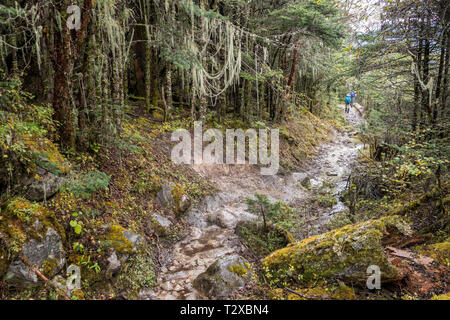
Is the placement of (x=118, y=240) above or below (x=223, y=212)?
above

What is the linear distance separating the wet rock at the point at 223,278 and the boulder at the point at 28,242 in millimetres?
2372

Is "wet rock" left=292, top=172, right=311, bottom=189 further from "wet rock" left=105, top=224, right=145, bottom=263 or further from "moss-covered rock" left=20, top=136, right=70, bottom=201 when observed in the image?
"moss-covered rock" left=20, top=136, right=70, bottom=201

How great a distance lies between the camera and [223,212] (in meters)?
7.51

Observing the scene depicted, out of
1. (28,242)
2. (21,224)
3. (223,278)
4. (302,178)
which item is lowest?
(302,178)

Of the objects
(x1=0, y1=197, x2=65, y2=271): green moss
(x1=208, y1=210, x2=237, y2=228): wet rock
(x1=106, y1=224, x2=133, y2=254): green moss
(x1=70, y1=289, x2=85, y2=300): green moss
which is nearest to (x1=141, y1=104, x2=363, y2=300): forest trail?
(x1=208, y1=210, x2=237, y2=228): wet rock

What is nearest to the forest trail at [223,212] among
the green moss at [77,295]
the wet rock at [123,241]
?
the wet rock at [123,241]

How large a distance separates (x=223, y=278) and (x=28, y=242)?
10.3 feet

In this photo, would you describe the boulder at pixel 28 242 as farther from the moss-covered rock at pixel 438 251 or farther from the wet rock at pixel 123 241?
the moss-covered rock at pixel 438 251

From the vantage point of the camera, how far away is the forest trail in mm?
4641

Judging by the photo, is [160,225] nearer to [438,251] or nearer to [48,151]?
[48,151]

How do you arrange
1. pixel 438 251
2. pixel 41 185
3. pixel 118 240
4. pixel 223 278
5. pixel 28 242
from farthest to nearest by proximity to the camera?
pixel 118 240
pixel 223 278
pixel 438 251
pixel 41 185
pixel 28 242

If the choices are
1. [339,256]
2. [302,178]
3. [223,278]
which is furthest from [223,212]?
[302,178]

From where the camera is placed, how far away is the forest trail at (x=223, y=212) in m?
4.64
